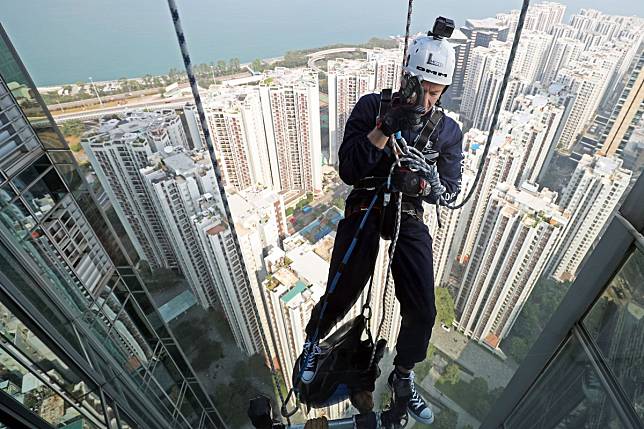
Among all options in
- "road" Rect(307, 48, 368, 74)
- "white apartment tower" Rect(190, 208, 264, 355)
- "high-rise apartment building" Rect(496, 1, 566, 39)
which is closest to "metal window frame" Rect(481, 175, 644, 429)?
"white apartment tower" Rect(190, 208, 264, 355)

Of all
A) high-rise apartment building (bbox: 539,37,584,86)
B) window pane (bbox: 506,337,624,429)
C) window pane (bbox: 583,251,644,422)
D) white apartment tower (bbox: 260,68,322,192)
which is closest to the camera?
window pane (bbox: 583,251,644,422)

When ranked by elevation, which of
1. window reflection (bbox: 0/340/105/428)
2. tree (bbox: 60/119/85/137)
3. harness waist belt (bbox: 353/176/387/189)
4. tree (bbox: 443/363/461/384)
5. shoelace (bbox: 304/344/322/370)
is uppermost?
harness waist belt (bbox: 353/176/387/189)

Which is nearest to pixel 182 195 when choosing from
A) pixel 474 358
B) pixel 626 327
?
pixel 474 358

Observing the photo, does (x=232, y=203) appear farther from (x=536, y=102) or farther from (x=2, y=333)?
(x=536, y=102)

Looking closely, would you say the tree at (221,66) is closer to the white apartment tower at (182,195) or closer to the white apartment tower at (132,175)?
the white apartment tower at (132,175)

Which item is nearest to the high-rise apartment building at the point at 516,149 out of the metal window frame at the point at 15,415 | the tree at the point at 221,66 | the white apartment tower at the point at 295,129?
the white apartment tower at the point at 295,129

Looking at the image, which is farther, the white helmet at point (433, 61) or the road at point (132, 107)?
the road at point (132, 107)

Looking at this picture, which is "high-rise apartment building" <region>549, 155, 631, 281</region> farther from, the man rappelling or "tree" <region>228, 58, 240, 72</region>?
"tree" <region>228, 58, 240, 72</region>
